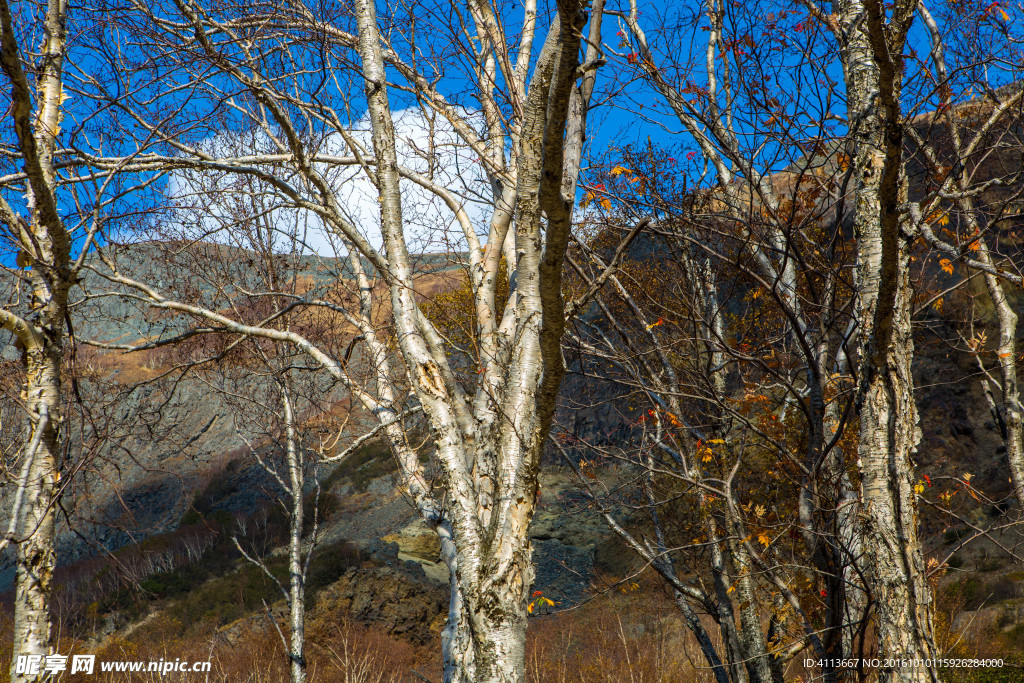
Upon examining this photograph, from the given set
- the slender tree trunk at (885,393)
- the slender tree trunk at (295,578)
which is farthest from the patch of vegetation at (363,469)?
the slender tree trunk at (885,393)

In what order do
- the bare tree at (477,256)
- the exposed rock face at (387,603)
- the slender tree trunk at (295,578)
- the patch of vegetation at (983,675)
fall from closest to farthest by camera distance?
the bare tree at (477,256), the patch of vegetation at (983,675), the slender tree trunk at (295,578), the exposed rock face at (387,603)

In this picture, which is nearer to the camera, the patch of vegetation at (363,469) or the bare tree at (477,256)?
the bare tree at (477,256)

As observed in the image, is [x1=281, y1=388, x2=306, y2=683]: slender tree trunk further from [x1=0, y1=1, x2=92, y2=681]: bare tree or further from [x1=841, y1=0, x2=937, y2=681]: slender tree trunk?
[x1=841, y1=0, x2=937, y2=681]: slender tree trunk

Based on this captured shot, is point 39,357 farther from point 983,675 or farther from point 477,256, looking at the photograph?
point 983,675

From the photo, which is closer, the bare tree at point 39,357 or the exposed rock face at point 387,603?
the bare tree at point 39,357

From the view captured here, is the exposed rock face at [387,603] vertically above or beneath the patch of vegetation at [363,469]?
beneath

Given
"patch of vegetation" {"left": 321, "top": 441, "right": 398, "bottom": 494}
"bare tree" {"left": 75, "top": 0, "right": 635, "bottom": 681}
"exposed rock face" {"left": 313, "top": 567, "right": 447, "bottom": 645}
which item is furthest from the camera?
"patch of vegetation" {"left": 321, "top": 441, "right": 398, "bottom": 494}

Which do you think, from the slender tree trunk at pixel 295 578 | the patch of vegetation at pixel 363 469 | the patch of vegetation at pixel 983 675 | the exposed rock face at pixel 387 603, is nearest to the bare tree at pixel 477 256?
the slender tree trunk at pixel 295 578

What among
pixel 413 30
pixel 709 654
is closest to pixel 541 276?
pixel 413 30

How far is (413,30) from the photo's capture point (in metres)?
5.19

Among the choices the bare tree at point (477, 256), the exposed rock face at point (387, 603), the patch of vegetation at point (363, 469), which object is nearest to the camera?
the bare tree at point (477, 256)

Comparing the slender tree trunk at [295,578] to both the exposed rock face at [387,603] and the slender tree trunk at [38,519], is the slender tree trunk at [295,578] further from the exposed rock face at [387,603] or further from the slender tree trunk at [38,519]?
the exposed rock face at [387,603]

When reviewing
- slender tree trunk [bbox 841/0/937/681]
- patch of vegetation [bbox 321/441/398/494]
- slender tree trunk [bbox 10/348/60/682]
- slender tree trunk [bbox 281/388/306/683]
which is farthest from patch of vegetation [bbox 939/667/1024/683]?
patch of vegetation [bbox 321/441/398/494]

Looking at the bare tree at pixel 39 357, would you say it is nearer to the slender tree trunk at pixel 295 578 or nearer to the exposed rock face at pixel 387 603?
the slender tree trunk at pixel 295 578
